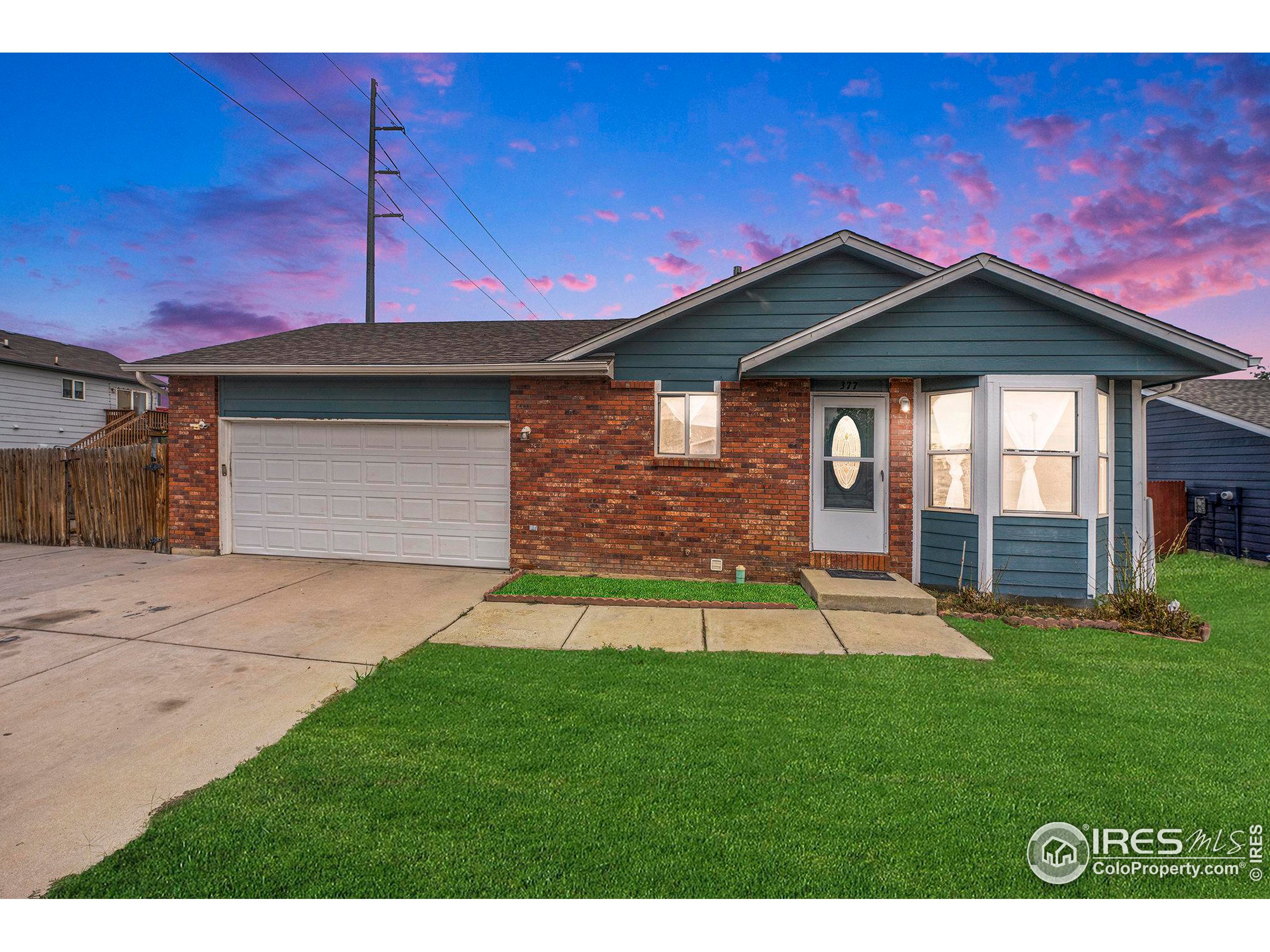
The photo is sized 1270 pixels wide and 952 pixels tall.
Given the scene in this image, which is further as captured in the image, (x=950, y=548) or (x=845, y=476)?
(x=845, y=476)

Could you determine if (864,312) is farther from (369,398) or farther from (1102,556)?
(369,398)

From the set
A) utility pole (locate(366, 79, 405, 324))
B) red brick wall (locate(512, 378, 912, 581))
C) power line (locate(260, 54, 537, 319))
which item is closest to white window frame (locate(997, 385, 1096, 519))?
red brick wall (locate(512, 378, 912, 581))

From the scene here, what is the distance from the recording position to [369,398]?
334 inches

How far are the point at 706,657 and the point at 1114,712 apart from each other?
9.42 ft

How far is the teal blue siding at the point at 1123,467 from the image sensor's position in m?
7.00

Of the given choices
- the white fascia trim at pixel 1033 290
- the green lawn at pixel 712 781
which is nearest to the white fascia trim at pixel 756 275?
the white fascia trim at pixel 1033 290

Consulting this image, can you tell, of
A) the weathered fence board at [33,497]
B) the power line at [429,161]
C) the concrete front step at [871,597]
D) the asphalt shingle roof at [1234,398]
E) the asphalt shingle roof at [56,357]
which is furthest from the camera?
the asphalt shingle roof at [56,357]

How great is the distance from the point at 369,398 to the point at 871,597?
7.87m

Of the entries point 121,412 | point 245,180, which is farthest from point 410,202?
point 121,412

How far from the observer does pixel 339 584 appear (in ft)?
23.3

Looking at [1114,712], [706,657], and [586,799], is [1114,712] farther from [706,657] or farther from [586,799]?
[586,799]

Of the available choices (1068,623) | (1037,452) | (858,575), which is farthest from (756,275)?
(1068,623)

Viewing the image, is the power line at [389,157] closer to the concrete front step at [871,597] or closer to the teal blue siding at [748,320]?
the teal blue siding at [748,320]

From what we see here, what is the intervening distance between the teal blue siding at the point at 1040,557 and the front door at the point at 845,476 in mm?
1390
